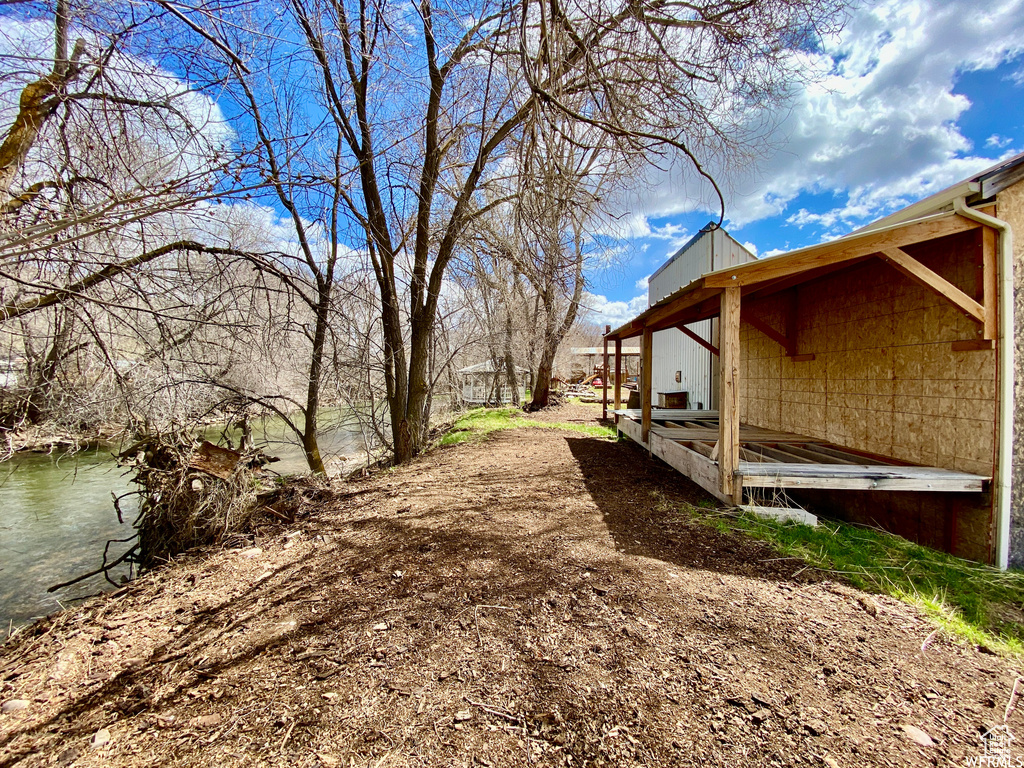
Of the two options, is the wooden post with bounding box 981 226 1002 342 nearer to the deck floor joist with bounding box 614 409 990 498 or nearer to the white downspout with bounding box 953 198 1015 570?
the white downspout with bounding box 953 198 1015 570

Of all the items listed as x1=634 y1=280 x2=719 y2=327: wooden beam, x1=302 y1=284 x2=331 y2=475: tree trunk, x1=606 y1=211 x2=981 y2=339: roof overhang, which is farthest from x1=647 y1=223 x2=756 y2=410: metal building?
x1=302 y1=284 x2=331 y2=475: tree trunk

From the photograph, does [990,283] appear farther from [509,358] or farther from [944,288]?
[509,358]

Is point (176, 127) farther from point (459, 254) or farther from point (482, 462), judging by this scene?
point (482, 462)

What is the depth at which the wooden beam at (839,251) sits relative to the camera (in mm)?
3479

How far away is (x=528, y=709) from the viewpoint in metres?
1.73

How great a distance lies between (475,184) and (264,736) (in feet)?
20.8

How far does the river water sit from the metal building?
7.89 meters

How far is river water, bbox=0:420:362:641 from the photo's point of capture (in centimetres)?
465

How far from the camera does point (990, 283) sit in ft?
11.3

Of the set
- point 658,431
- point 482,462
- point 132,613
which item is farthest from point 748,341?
point 132,613

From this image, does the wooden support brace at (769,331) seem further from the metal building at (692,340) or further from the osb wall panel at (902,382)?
the metal building at (692,340)

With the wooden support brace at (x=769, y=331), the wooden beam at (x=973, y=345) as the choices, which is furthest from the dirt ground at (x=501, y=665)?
the wooden support brace at (x=769, y=331)

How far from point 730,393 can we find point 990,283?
7.17ft

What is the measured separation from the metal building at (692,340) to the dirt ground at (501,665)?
618cm
